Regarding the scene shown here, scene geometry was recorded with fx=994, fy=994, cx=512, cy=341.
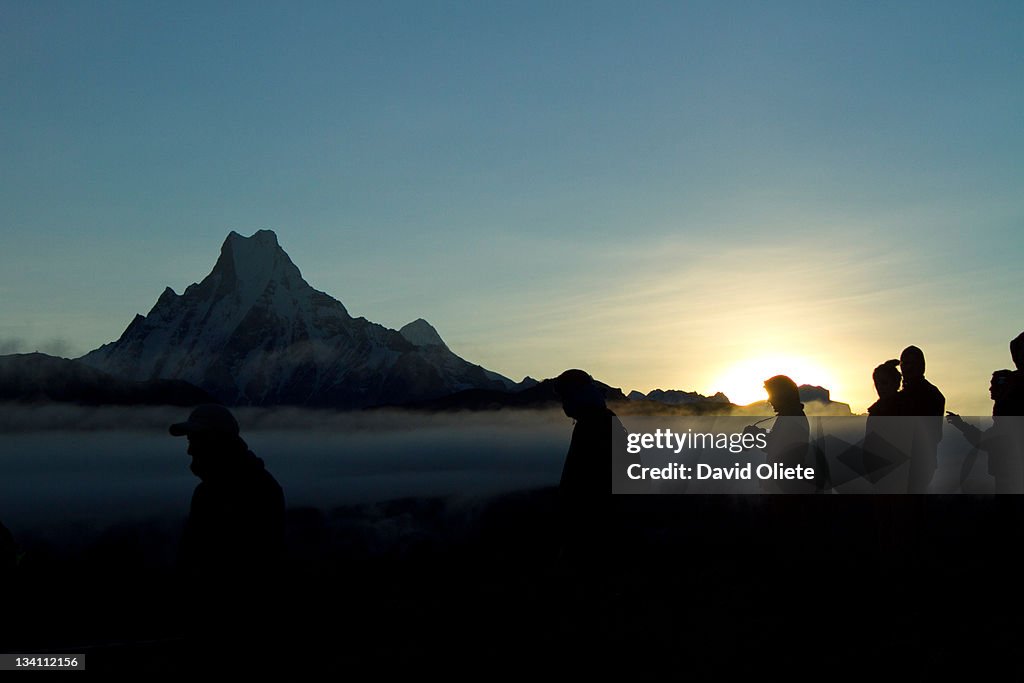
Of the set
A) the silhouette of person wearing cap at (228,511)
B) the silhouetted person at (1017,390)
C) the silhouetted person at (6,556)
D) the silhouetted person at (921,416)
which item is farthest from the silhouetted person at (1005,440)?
the silhouetted person at (6,556)

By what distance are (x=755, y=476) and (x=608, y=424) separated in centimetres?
331

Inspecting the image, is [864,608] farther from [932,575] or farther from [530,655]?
[530,655]

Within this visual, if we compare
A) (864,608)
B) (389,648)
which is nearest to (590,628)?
(389,648)

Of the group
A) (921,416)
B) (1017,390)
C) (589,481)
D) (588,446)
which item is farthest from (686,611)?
(1017,390)

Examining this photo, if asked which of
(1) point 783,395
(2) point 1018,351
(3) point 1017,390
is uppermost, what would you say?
(2) point 1018,351

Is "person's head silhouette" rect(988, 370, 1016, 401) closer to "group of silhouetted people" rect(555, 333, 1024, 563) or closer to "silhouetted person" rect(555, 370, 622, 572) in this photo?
"group of silhouetted people" rect(555, 333, 1024, 563)

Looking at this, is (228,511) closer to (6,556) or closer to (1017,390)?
(6,556)

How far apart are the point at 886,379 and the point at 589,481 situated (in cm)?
436

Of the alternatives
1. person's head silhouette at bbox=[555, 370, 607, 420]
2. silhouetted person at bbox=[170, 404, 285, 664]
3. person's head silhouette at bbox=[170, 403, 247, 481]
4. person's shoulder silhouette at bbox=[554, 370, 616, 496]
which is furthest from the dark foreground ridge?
person's head silhouette at bbox=[555, 370, 607, 420]

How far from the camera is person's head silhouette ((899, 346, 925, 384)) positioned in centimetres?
1066

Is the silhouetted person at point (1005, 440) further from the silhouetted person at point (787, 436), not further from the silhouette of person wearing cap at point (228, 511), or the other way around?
the silhouette of person wearing cap at point (228, 511)

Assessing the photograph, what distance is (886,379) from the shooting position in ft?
37.4

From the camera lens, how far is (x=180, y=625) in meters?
5.35

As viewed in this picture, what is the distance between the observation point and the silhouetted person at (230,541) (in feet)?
Answer: 17.7
